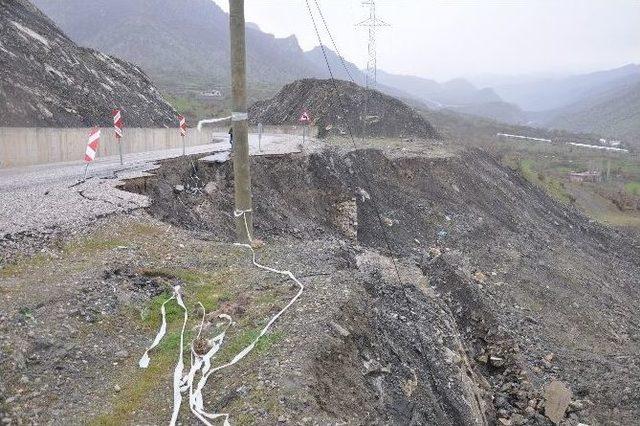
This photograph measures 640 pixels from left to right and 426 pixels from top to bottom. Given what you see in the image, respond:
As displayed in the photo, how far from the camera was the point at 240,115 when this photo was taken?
794 cm

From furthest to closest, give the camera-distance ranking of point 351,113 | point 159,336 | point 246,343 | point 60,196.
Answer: point 351,113, point 60,196, point 159,336, point 246,343

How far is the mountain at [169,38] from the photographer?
11344 cm

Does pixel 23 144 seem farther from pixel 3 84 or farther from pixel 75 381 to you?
pixel 75 381

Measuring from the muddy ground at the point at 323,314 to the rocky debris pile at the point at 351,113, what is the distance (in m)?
10.7

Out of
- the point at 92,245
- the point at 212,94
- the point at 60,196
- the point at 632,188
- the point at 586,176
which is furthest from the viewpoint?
the point at 212,94

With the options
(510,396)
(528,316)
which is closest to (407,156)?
(528,316)

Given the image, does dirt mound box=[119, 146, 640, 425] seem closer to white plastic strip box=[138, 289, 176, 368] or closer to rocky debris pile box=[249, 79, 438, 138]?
white plastic strip box=[138, 289, 176, 368]

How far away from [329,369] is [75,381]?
2.34 metres

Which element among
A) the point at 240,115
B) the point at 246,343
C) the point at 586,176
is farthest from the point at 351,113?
the point at 586,176

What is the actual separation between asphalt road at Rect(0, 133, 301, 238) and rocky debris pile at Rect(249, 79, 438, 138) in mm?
17899

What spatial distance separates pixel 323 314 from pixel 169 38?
135 meters

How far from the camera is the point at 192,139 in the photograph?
2720 cm

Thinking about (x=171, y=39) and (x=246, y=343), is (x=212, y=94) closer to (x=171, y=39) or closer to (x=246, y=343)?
(x=171, y=39)

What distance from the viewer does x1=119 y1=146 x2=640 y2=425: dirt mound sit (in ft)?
21.4
